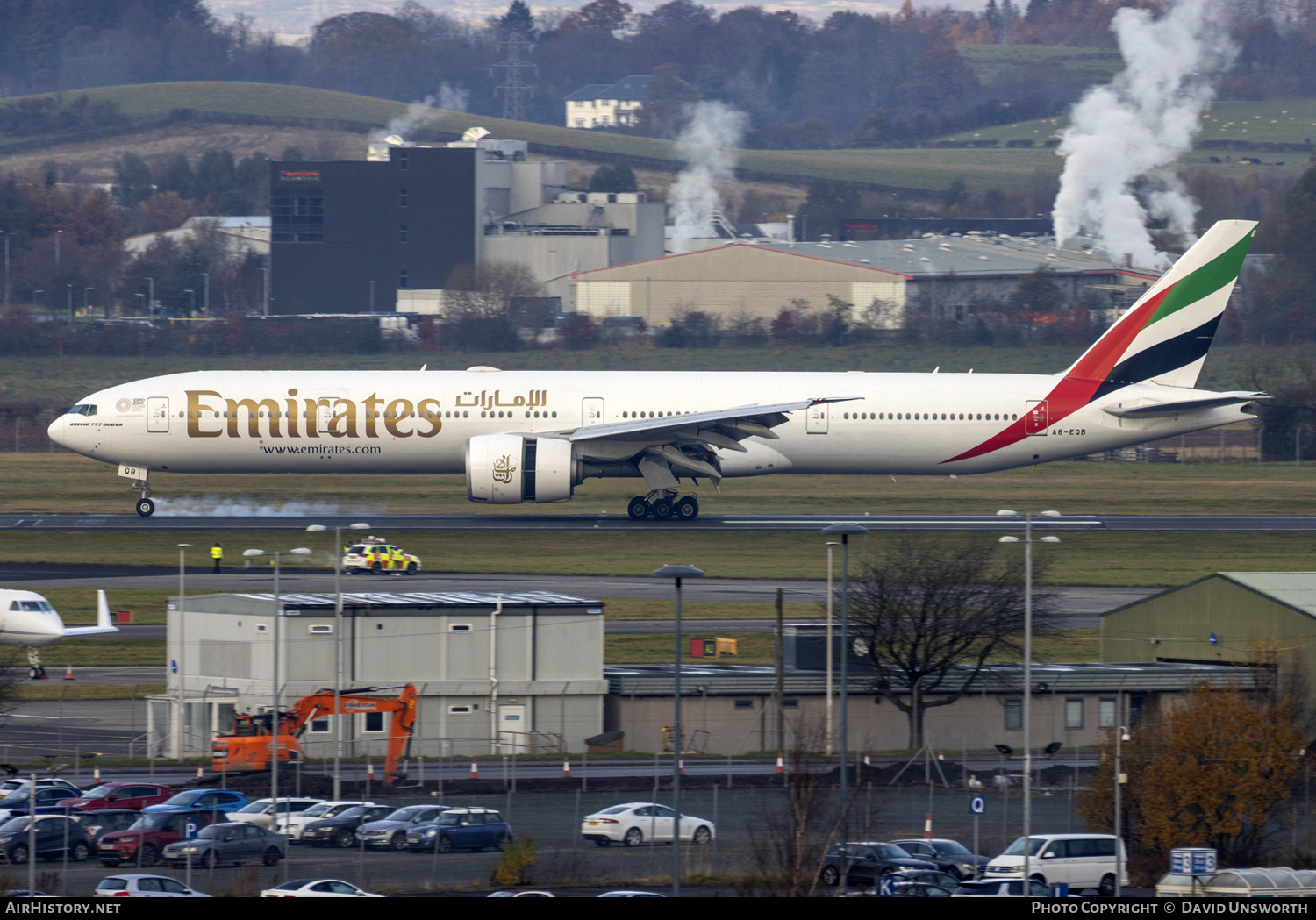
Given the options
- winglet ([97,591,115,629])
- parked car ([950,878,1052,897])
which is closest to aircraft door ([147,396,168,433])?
winglet ([97,591,115,629])

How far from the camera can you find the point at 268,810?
29203 millimetres

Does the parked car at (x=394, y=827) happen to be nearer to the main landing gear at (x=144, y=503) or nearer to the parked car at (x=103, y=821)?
the parked car at (x=103, y=821)

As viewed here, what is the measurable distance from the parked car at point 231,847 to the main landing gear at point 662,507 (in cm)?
3420

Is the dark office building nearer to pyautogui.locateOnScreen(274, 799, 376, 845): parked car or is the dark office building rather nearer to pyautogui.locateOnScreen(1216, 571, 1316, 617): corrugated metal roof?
pyautogui.locateOnScreen(1216, 571, 1316, 617): corrugated metal roof

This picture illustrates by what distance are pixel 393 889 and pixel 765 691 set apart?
14.7 metres

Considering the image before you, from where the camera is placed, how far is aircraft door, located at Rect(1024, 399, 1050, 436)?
2431 inches

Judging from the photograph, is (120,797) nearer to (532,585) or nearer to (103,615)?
(103,615)

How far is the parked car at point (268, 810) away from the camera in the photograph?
28700 millimetres

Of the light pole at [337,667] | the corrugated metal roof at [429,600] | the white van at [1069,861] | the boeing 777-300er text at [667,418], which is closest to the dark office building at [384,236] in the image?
the boeing 777-300er text at [667,418]

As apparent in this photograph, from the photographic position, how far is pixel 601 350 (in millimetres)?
117875

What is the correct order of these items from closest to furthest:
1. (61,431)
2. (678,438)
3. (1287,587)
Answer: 1. (1287,587)
2. (678,438)
3. (61,431)

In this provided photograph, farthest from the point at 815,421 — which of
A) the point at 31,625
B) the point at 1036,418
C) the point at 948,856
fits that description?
the point at 948,856

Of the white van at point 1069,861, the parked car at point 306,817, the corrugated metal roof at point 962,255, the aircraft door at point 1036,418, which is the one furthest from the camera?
the corrugated metal roof at point 962,255

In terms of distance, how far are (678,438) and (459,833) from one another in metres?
31.5
